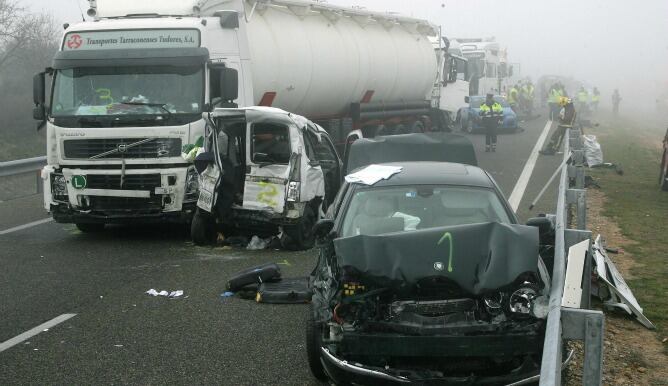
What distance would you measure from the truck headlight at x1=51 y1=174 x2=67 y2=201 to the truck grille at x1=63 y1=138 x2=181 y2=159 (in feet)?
1.52

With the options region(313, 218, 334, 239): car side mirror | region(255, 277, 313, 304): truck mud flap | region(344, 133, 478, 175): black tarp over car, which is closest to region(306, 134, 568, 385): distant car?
region(313, 218, 334, 239): car side mirror

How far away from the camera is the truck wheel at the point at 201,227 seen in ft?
39.4

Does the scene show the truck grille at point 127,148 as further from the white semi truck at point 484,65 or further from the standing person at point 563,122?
the white semi truck at point 484,65

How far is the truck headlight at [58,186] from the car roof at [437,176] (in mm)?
6254

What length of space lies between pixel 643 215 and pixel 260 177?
642 cm

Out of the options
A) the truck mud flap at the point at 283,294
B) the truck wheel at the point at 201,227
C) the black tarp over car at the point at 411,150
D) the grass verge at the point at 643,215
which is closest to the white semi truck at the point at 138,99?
the truck wheel at the point at 201,227

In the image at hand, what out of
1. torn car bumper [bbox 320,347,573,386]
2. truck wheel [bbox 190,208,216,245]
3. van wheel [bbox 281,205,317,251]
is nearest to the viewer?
torn car bumper [bbox 320,347,573,386]

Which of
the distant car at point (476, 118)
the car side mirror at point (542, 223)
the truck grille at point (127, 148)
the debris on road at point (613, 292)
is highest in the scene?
the car side mirror at point (542, 223)

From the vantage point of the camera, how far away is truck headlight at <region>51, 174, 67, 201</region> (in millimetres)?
12422

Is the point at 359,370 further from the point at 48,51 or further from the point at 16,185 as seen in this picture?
the point at 48,51

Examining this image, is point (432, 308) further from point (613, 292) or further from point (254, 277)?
point (254, 277)

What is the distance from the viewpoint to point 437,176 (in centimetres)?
738

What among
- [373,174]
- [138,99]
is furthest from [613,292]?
[138,99]

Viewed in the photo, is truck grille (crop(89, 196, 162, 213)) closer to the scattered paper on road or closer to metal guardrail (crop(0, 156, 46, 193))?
the scattered paper on road
